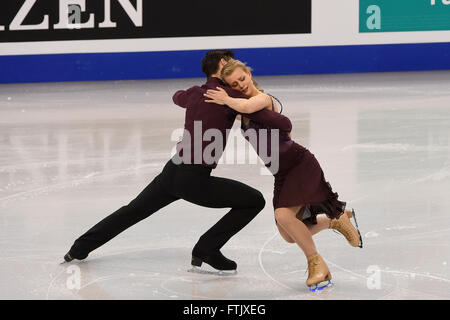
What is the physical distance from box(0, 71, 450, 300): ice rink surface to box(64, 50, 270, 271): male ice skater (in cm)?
17

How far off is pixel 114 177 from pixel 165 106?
3.45 meters

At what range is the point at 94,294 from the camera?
4.65m

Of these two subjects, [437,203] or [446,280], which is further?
[437,203]

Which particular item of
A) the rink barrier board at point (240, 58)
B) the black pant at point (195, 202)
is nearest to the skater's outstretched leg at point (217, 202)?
the black pant at point (195, 202)

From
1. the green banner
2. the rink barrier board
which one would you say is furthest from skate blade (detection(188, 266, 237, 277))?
the green banner

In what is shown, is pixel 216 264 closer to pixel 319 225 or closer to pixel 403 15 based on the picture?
pixel 319 225

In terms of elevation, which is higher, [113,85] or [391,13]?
[391,13]

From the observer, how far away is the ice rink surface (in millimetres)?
4816

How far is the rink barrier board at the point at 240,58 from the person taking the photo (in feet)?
40.5

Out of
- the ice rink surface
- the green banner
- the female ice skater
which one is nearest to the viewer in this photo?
the female ice skater

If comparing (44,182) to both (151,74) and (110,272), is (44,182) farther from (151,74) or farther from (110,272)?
(151,74)

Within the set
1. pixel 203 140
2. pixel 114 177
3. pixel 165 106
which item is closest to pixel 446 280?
→ pixel 203 140

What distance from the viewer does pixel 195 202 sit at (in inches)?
191

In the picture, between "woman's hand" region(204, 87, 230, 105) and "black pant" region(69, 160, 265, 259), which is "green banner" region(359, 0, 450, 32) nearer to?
"black pant" region(69, 160, 265, 259)
